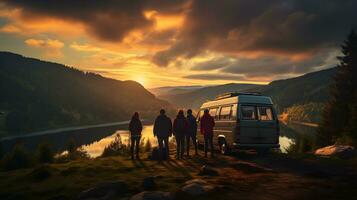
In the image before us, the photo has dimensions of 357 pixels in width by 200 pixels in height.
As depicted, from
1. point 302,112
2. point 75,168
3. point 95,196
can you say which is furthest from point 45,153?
point 302,112

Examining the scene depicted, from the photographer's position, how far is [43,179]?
485 inches

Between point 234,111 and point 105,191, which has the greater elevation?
point 234,111

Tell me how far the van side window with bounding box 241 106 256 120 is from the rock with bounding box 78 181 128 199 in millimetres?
7901

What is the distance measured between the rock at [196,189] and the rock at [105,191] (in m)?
1.68

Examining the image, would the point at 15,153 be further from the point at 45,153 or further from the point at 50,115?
the point at 50,115

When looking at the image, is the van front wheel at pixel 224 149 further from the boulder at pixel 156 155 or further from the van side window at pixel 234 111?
the boulder at pixel 156 155

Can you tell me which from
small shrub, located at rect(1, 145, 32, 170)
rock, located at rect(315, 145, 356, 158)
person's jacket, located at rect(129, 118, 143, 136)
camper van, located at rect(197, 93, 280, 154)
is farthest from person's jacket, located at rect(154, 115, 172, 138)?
small shrub, located at rect(1, 145, 32, 170)

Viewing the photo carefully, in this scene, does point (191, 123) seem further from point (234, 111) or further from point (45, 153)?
point (45, 153)

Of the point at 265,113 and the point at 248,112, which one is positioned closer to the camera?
the point at 248,112

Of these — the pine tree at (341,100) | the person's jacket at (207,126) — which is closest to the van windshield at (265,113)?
the person's jacket at (207,126)

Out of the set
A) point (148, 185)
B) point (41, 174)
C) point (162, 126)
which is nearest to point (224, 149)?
point (162, 126)

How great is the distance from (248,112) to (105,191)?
28.7 ft

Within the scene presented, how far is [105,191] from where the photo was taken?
8.88 m

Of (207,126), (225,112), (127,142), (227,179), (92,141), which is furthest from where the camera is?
(92,141)
